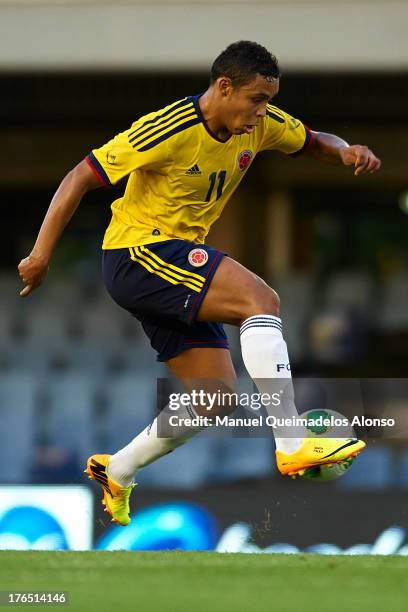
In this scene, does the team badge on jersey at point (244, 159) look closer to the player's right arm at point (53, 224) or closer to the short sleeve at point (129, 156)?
the short sleeve at point (129, 156)

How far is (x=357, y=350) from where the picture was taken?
11672 millimetres

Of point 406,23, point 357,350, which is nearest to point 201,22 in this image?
point 406,23

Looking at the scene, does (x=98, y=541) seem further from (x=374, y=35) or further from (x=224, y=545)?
(x=374, y=35)

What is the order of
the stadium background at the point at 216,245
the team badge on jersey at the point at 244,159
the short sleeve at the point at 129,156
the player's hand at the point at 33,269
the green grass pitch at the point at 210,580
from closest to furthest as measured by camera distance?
the green grass pitch at the point at 210,580
the player's hand at the point at 33,269
the short sleeve at the point at 129,156
the team badge on jersey at the point at 244,159
the stadium background at the point at 216,245

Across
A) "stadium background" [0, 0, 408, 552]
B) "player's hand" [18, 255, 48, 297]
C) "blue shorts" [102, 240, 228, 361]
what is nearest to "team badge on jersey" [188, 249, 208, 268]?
"blue shorts" [102, 240, 228, 361]

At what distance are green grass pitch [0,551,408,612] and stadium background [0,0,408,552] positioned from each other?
60 centimetres

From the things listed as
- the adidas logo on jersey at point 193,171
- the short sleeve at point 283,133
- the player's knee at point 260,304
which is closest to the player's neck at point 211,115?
the adidas logo on jersey at point 193,171

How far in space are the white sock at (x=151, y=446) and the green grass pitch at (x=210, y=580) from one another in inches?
13.5

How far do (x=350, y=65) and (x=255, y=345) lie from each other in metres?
4.52

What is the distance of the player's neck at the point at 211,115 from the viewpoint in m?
5.14

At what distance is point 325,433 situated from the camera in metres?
5.17

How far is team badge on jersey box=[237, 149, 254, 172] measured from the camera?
17.5 feet

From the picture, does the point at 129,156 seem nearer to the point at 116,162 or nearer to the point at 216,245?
the point at 116,162

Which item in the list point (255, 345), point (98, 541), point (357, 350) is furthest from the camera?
point (357, 350)
